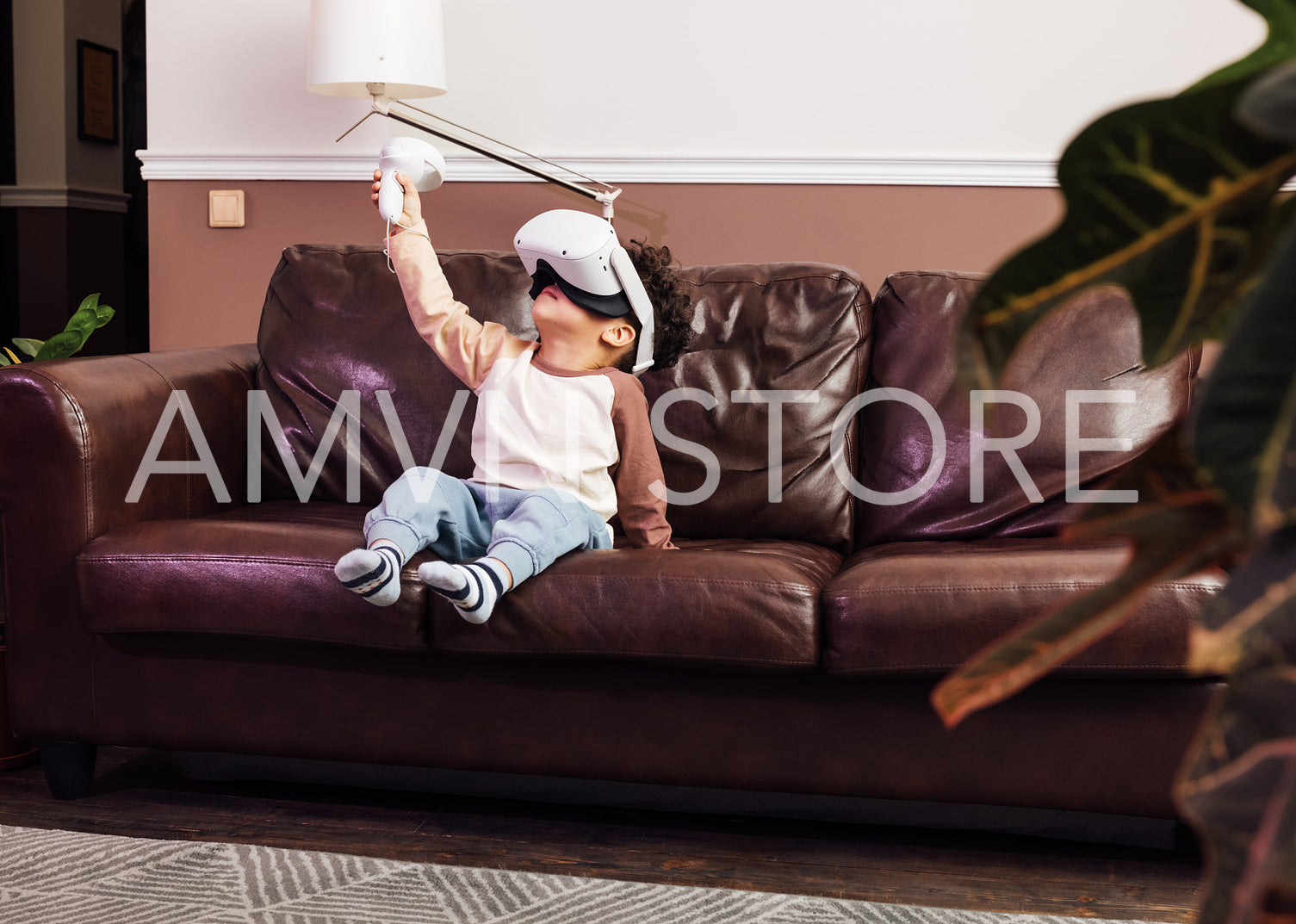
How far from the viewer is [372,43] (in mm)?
2574

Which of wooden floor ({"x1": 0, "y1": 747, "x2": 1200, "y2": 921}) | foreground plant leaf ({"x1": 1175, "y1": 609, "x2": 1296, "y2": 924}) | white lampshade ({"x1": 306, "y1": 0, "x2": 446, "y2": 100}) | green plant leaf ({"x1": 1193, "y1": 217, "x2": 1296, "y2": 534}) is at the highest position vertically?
white lampshade ({"x1": 306, "y1": 0, "x2": 446, "y2": 100})

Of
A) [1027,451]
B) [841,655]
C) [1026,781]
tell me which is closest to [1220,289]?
[841,655]

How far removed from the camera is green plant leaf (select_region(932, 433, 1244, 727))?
0.87 feet

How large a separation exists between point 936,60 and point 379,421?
170 cm

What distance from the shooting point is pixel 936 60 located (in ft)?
9.45

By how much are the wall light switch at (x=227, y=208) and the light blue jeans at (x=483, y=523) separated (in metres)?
1.61

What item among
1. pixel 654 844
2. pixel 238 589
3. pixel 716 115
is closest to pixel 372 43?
pixel 716 115

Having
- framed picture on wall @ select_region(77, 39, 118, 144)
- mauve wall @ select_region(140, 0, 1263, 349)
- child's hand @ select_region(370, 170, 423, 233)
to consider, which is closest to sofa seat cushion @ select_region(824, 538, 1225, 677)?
child's hand @ select_region(370, 170, 423, 233)

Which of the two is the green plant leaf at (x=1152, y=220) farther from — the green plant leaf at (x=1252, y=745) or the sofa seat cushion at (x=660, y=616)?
the sofa seat cushion at (x=660, y=616)

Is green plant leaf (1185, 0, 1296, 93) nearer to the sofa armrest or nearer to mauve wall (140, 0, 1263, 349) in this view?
the sofa armrest

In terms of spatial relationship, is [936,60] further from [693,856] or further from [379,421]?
[693,856]

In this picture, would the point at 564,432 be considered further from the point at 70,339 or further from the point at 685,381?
the point at 70,339

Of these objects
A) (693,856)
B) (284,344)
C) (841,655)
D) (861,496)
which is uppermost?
(284,344)

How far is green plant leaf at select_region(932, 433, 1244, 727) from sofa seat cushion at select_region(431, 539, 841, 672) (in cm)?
137
